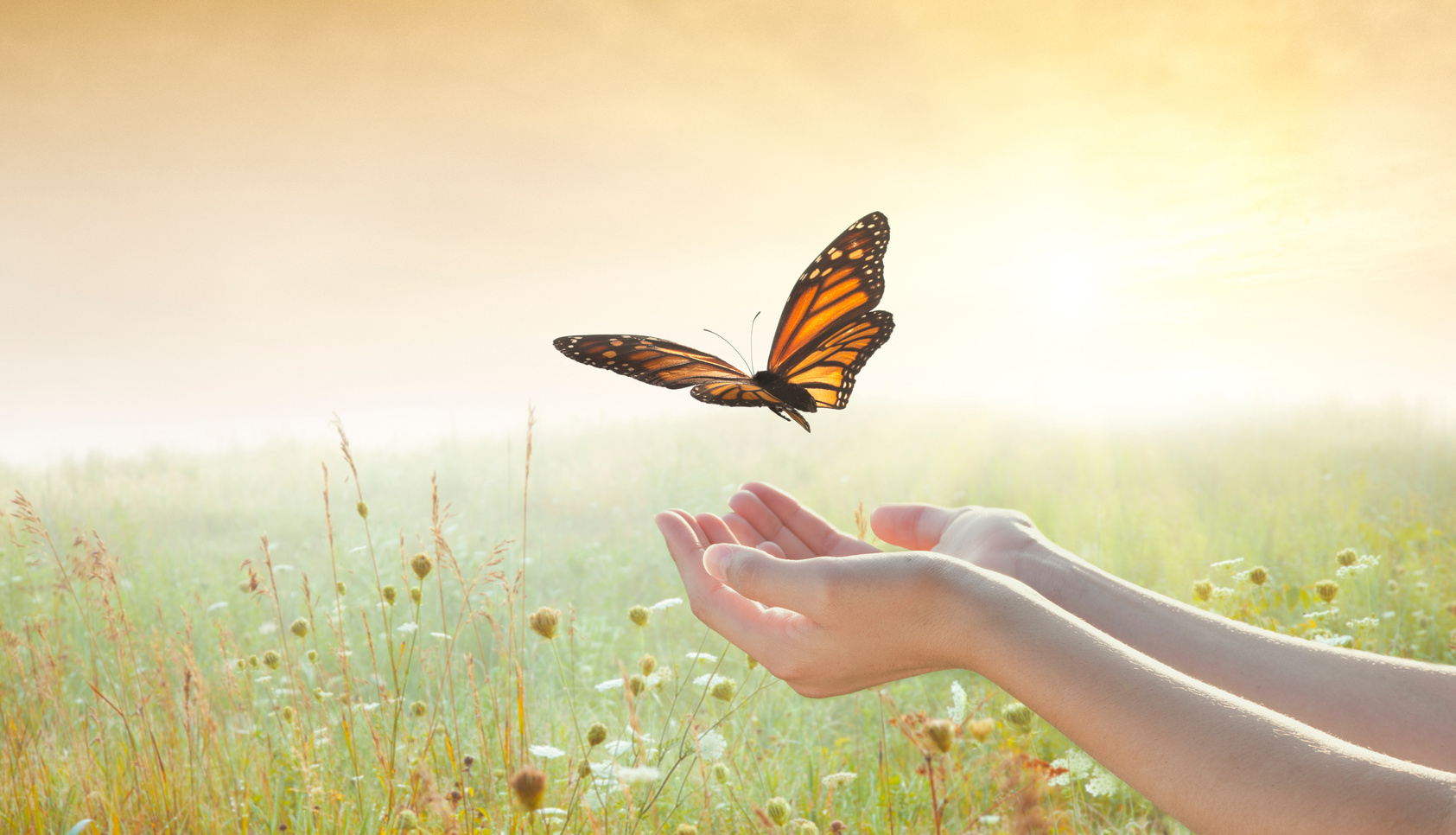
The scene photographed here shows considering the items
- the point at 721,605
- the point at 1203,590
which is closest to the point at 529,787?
the point at 721,605

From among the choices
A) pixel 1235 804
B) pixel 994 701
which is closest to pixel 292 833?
pixel 1235 804

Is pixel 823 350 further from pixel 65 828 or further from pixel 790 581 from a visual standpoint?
pixel 65 828

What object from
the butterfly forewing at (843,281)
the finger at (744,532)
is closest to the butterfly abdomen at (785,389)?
the butterfly forewing at (843,281)

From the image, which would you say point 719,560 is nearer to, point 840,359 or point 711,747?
point 711,747

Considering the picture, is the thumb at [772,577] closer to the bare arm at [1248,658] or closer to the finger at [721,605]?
the finger at [721,605]

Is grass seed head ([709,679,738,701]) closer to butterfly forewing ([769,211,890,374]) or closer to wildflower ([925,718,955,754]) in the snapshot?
wildflower ([925,718,955,754])
